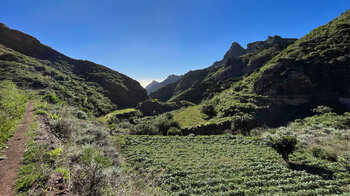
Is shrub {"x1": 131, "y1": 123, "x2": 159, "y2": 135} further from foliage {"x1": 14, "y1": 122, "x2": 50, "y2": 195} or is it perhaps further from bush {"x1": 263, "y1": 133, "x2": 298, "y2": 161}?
bush {"x1": 263, "y1": 133, "x2": 298, "y2": 161}

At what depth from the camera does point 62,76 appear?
34.1 metres

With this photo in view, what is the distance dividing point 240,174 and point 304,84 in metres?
25.7

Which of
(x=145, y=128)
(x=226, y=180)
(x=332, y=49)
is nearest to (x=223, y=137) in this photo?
(x=226, y=180)

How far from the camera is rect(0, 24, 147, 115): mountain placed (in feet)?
80.5

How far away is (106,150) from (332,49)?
39313 millimetres

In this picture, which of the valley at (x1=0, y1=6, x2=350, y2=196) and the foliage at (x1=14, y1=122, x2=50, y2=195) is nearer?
the foliage at (x1=14, y1=122, x2=50, y2=195)

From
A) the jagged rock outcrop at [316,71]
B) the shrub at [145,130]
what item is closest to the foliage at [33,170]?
the shrub at [145,130]

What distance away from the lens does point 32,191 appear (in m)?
2.45

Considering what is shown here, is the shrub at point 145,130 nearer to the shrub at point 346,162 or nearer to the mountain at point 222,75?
the shrub at point 346,162

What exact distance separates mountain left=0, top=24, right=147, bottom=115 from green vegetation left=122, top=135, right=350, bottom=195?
27158mm

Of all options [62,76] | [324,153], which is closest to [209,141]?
[324,153]

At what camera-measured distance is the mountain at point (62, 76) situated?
24.5 metres

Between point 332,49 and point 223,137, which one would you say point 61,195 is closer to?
point 223,137

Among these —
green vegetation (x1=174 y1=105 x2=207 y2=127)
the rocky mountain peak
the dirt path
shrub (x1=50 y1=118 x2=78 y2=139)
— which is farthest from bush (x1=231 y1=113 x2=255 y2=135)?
the rocky mountain peak
